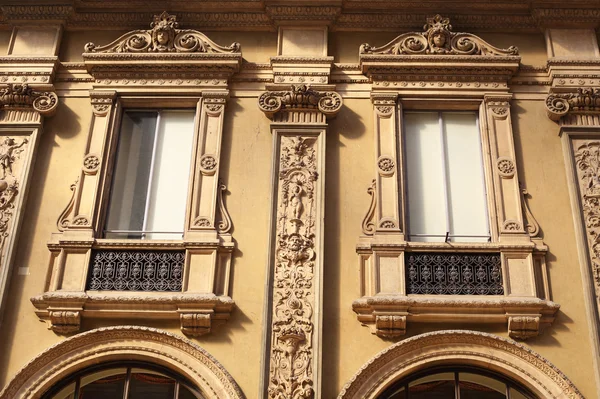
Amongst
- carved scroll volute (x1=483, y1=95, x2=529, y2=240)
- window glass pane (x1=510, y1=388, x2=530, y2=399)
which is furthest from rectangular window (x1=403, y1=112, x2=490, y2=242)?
window glass pane (x1=510, y1=388, x2=530, y2=399)

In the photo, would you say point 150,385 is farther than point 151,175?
No

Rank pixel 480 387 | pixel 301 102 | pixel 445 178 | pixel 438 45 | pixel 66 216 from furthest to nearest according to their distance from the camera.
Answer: pixel 438 45, pixel 301 102, pixel 445 178, pixel 66 216, pixel 480 387

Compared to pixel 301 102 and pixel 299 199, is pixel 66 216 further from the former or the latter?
pixel 301 102

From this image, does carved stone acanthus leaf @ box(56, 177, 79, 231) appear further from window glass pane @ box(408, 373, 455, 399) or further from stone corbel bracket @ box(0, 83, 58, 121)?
window glass pane @ box(408, 373, 455, 399)

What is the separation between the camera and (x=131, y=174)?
12.4 meters

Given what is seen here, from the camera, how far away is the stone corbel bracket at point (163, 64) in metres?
12.8

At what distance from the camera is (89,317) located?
36.1 feet

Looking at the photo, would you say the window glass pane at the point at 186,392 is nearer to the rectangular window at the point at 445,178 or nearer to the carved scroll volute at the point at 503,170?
the rectangular window at the point at 445,178

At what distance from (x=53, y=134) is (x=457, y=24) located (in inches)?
250

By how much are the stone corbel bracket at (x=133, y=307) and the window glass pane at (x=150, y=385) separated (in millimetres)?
648

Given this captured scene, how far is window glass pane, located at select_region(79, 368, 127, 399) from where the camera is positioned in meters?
10.7

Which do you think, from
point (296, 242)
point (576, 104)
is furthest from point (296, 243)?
point (576, 104)

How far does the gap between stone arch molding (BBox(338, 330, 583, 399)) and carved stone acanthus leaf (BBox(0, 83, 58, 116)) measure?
6014 mm

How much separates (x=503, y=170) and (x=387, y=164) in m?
1.60
